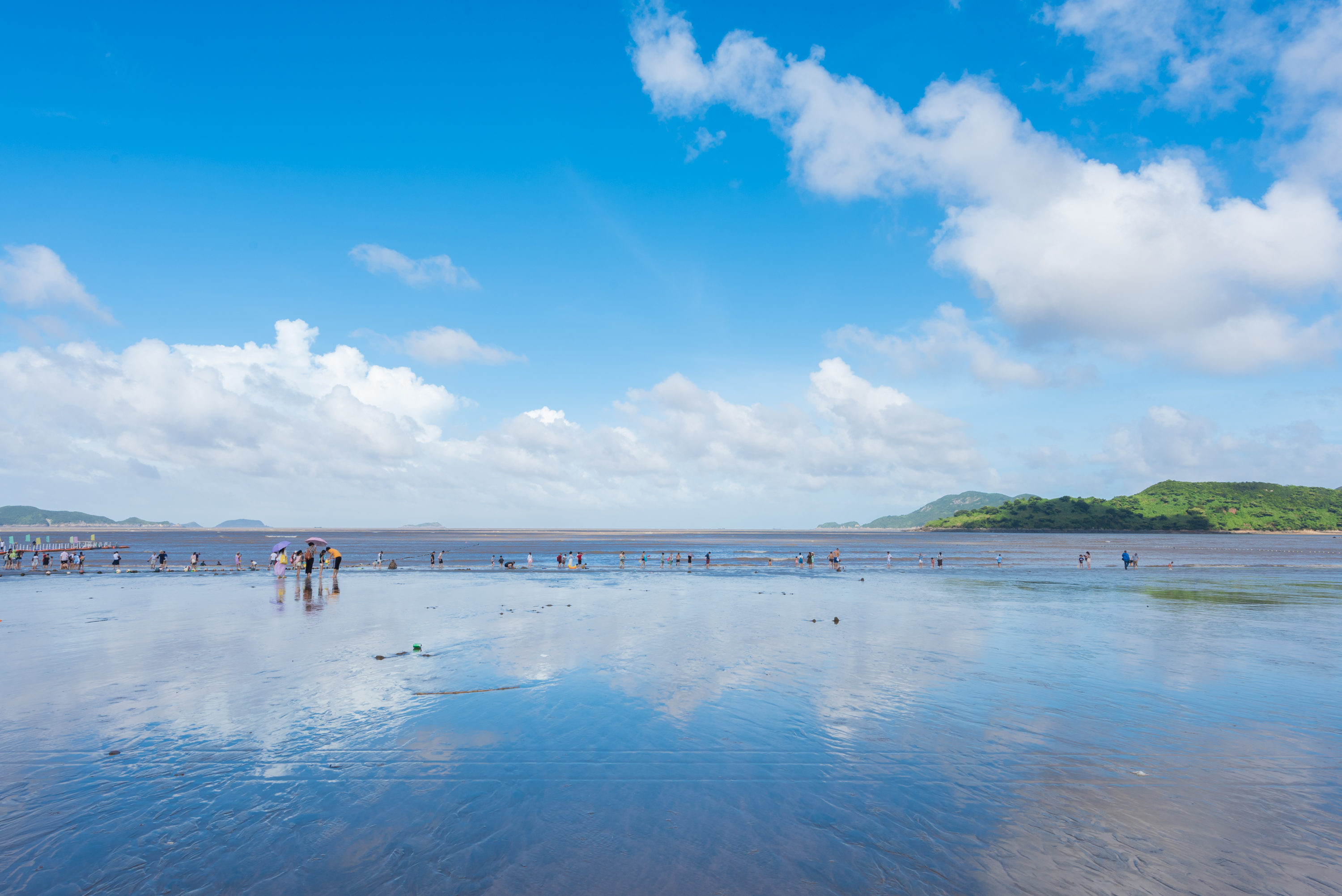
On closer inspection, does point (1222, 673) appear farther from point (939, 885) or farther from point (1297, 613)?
point (1297, 613)

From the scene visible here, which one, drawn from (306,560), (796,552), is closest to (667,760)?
(306,560)

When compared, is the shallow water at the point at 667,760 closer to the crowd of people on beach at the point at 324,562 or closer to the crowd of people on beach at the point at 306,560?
the crowd of people on beach at the point at 306,560

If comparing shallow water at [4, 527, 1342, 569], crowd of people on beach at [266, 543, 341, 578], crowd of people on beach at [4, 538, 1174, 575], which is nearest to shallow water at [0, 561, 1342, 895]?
crowd of people on beach at [266, 543, 341, 578]

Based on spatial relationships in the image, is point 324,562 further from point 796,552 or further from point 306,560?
point 796,552

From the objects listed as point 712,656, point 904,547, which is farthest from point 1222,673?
point 904,547

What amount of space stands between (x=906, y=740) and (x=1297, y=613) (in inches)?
1367

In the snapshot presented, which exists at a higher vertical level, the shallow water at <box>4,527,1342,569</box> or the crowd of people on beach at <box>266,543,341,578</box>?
the crowd of people on beach at <box>266,543,341,578</box>

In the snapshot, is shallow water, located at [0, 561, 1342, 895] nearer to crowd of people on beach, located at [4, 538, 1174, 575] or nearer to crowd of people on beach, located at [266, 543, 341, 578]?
crowd of people on beach, located at [266, 543, 341, 578]

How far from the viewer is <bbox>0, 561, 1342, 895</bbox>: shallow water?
8188mm

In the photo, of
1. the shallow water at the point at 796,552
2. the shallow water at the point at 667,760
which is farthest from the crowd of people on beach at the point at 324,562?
the shallow water at the point at 667,760

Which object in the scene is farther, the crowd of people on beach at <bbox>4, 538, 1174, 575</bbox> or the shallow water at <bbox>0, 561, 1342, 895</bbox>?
the crowd of people on beach at <bbox>4, 538, 1174, 575</bbox>

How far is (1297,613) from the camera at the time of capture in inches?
1283

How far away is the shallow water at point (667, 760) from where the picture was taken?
819cm

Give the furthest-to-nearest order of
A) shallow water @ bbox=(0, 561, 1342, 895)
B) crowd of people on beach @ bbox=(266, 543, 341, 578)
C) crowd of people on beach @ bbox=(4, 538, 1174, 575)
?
crowd of people on beach @ bbox=(4, 538, 1174, 575) < crowd of people on beach @ bbox=(266, 543, 341, 578) < shallow water @ bbox=(0, 561, 1342, 895)
